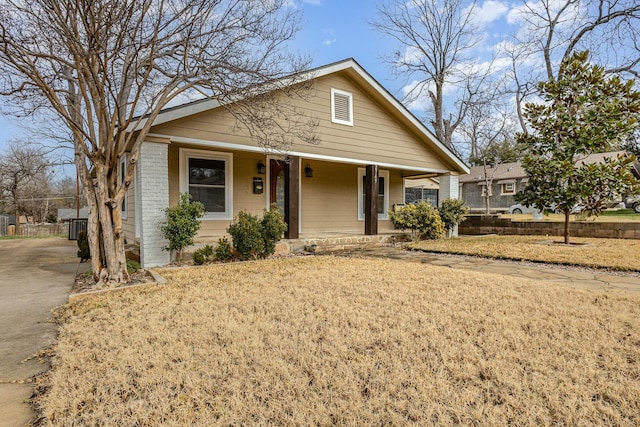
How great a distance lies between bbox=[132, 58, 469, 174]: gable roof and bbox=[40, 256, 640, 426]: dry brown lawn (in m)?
3.79

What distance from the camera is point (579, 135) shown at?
28.0 feet

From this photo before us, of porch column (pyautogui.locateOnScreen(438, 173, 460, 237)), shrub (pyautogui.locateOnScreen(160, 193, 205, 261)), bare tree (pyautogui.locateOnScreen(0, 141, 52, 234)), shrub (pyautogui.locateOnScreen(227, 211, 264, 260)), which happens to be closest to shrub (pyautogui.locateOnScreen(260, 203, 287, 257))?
shrub (pyautogui.locateOnScreen(227, 211, 264, 260))

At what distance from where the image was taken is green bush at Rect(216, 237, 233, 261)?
6883 millimetres

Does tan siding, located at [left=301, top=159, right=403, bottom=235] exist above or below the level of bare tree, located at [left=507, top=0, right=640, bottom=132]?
below

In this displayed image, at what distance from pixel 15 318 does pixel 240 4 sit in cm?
543

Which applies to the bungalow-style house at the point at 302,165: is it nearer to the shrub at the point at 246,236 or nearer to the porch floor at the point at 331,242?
the porch floor at the point at 331,242

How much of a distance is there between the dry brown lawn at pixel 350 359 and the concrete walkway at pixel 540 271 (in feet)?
2.54

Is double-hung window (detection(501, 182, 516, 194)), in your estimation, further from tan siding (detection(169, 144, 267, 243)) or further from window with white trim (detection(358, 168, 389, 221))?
tan siding (detection(169, 144, 267, 243))

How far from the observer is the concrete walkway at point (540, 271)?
4.73 m

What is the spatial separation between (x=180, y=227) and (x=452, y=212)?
8147 millimetres

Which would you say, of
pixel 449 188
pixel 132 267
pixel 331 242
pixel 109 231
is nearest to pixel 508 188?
pixel 449 188

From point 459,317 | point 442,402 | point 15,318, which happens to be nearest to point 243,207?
point 15,318

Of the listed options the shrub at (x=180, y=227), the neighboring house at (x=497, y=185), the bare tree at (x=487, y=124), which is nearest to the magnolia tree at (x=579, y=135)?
the shrub at (x=180, y=227)

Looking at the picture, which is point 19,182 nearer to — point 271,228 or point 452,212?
point 271,228
